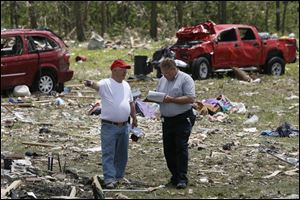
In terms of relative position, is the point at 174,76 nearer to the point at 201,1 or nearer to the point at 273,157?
the point at 273,157

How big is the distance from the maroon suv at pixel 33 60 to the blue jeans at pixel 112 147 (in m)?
9.21

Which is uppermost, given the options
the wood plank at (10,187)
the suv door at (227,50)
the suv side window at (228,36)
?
the suv side window at (228,36)

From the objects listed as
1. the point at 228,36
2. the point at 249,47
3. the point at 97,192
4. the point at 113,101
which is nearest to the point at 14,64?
the point at 228,36

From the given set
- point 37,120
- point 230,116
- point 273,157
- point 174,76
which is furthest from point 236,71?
point 174,76

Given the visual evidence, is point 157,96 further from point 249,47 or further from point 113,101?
point 249,47

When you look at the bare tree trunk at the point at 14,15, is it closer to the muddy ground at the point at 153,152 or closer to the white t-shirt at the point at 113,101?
the muddy ground at the point at 153,152

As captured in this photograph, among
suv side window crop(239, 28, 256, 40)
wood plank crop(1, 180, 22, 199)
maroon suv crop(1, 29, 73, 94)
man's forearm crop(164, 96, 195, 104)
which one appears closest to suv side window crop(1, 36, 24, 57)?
maroon suv crop(1, 29, 73, 94)

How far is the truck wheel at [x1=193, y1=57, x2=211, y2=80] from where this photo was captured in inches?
803

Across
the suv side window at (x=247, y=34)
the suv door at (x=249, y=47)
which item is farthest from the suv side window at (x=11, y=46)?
the suv side window at (x=247, y=34)

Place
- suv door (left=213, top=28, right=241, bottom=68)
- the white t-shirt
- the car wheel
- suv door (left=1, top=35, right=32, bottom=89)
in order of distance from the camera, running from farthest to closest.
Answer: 1. suv door (left=213, top=28, right=241, bottom=68)
2. the car wheel
3. suv door (left=1, top=35, right=32, bottom=89)
4. the white t-shirt

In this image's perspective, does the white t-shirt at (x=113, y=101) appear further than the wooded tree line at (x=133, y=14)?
No

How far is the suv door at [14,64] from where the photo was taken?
54.6ft

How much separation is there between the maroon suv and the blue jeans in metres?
9.21

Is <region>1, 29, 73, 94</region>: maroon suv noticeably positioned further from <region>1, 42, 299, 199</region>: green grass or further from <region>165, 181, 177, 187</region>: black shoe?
<region>165, 181, 177, 187</region>: black shoe
